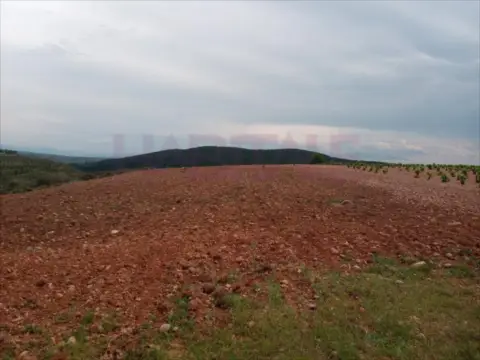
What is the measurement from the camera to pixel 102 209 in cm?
885

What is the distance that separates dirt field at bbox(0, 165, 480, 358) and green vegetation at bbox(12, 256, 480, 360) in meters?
0.18

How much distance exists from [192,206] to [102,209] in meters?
1.78

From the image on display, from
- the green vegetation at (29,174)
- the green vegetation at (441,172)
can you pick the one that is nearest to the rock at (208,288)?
the green vegetation at (441,172)

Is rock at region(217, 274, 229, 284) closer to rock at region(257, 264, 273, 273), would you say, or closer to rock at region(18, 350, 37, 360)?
rock at region(257, 264, 273, 273)

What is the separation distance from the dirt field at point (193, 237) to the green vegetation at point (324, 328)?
181 millimetres

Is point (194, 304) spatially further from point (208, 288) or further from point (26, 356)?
point (26, 356)

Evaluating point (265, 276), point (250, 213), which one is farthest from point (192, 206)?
point (265, 276)

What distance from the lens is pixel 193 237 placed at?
6.57 meters

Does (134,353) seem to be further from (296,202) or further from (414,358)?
(296,202)

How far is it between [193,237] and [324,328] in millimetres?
2752

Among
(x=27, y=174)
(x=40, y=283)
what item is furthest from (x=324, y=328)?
(x=27, y=174)

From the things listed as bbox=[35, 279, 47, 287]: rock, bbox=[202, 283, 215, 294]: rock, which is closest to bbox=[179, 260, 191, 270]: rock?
bbox=[202, 283, 215, 294]: rock

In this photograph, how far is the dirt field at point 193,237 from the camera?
4820 mm

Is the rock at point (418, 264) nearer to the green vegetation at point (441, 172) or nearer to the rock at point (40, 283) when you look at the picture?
the rock at point (40, 283)
